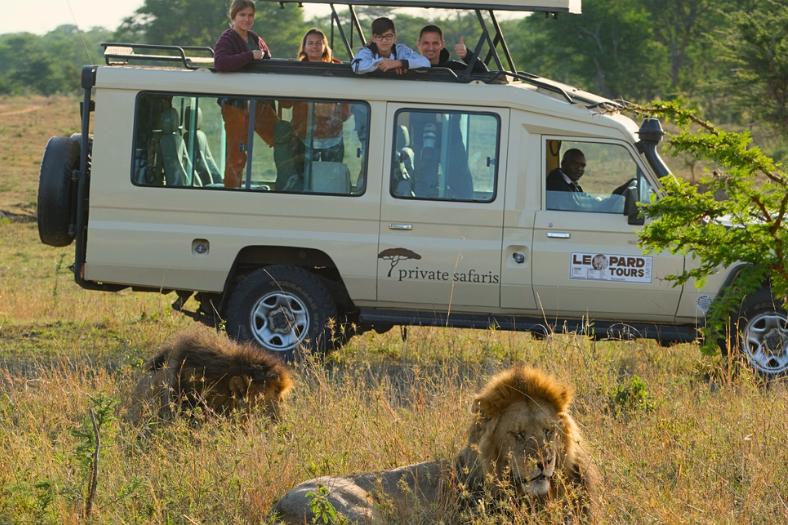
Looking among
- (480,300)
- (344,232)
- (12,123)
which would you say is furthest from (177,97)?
(12,123)

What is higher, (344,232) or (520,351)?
(344,232)

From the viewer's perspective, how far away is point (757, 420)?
20.6 ft

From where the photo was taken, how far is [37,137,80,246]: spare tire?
8750 millimetres

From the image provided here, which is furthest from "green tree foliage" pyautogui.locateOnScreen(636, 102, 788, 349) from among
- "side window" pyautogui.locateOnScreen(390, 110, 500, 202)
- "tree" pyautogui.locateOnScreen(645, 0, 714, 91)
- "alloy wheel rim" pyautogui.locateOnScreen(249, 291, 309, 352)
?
"tree" pyautogui.locateOnScreen(645, 0, 714, 91)

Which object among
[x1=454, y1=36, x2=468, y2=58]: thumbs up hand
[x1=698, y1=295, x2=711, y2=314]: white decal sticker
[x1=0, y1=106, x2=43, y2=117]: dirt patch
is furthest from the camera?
[x1=0, y1=106, x2=43, y2=117]: dirt patch

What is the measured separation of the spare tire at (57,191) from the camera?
344 inches

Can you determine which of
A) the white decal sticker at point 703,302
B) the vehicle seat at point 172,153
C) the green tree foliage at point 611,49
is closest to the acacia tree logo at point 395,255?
the vehicle seat at point 172,153

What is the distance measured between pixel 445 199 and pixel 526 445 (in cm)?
433

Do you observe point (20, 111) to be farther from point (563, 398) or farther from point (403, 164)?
point (563, 398)

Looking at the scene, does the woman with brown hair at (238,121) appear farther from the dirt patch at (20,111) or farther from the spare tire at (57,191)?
the dirt patch at (20,111)

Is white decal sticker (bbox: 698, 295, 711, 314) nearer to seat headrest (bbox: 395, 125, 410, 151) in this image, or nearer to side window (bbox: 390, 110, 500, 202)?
side window (bbox: 390, 110, 500, 202)

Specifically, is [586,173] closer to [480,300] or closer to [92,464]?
[480,300]

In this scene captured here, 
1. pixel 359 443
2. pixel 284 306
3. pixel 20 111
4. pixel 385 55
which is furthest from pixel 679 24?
pixel 359 443

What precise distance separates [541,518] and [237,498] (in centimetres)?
130
